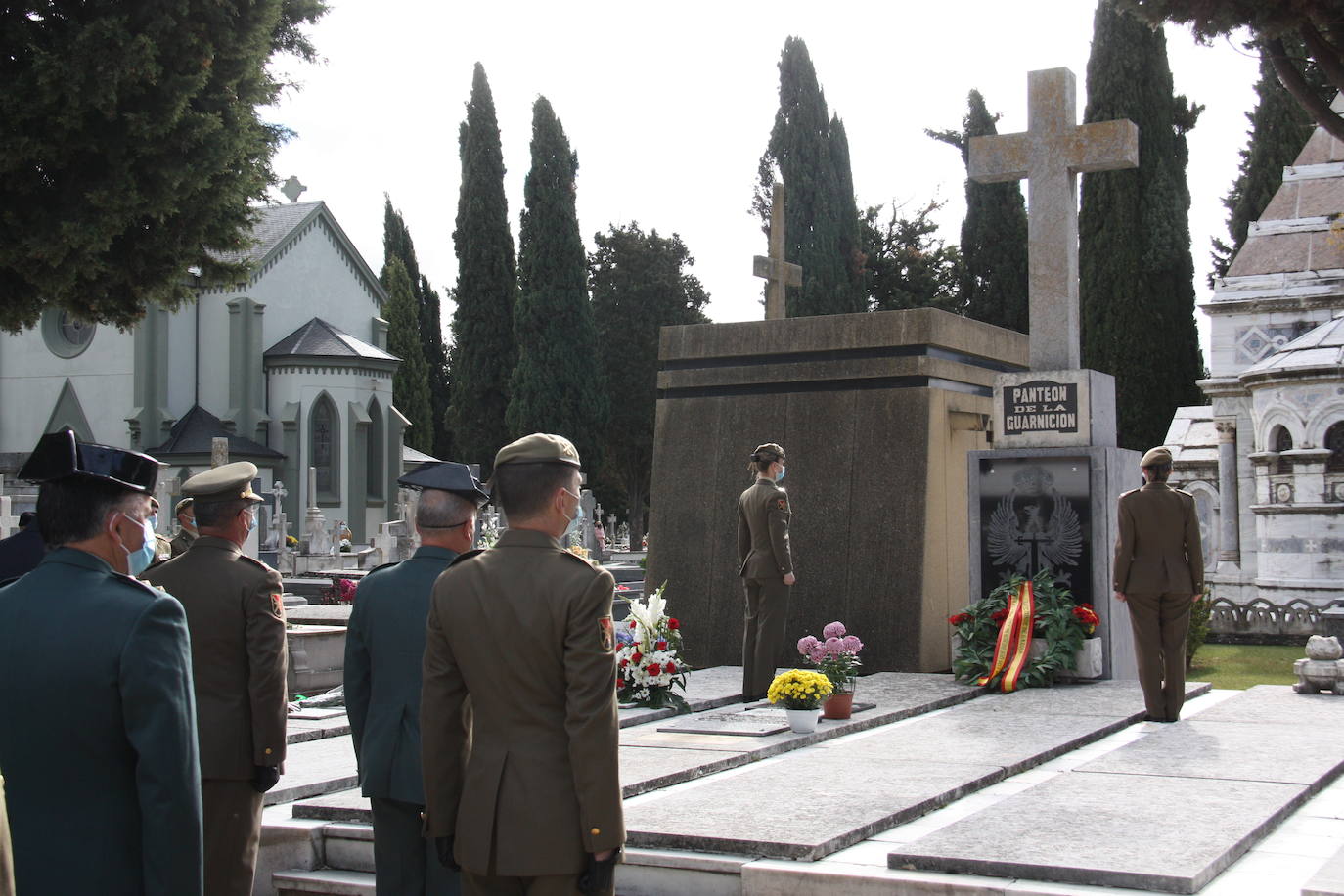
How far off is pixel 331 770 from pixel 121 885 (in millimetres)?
4432

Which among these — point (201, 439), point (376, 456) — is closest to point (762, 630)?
point (201, 439)

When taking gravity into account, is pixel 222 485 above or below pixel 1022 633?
above

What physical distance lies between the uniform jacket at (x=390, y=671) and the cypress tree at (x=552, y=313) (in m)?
40.7

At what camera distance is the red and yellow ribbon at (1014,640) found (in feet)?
33.5

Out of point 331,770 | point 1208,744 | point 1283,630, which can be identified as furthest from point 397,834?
point 1283,630

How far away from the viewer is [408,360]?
5303cm

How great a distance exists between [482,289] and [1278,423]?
31.4 meters

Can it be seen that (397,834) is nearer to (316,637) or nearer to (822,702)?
(822,702)

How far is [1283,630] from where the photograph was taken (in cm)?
1975

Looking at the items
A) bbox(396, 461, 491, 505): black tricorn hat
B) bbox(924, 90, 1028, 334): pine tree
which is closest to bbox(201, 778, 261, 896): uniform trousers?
bbox(396, 461, 491, 505): black tricorn hat

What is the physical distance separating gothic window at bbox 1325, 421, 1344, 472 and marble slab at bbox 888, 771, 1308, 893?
56.9 feet

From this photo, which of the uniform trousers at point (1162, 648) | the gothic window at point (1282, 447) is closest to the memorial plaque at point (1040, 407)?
the uniform trousers at point (1162, 648)

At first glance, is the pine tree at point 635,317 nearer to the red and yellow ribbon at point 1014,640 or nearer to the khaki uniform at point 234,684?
the red and yellow ribbon at point 1014,640

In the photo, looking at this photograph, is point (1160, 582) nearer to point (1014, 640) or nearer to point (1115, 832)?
point (1014, 640)
